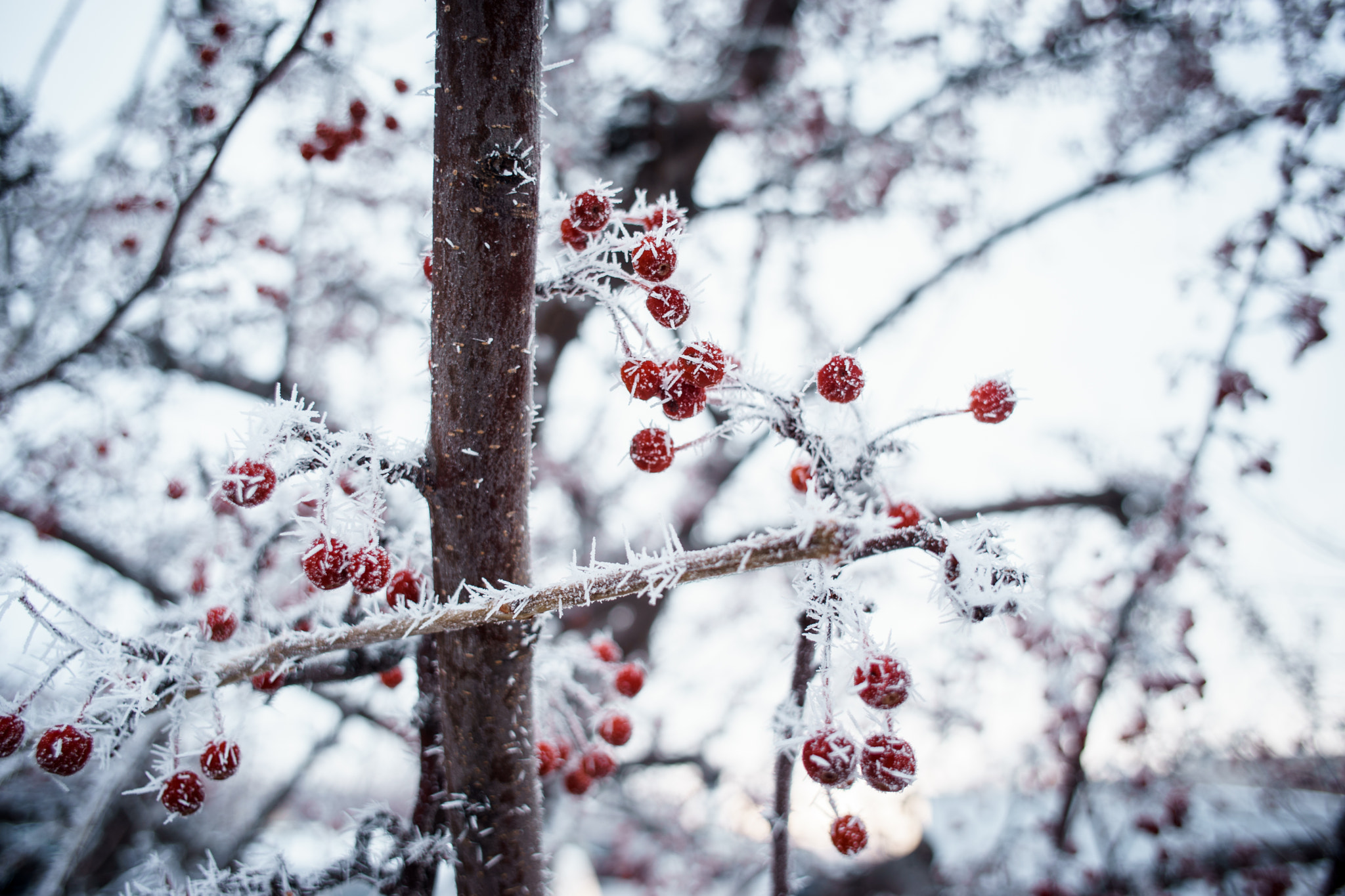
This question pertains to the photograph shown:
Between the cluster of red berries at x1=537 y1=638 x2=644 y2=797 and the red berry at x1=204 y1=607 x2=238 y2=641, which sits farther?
the cluster of red berries at x1=537 y1=638 x2=644 y2=797

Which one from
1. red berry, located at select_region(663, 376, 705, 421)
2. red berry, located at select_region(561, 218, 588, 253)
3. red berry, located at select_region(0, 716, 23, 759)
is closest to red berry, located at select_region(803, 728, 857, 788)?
red berry, located at select_region(663, 376, 705, 421)

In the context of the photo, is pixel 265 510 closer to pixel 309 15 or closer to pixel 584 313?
pixel 309 15

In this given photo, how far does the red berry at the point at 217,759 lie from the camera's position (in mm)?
1027

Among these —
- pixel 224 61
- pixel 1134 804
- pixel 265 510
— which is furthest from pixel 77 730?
pixel 1134 804

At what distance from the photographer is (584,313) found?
179 inches

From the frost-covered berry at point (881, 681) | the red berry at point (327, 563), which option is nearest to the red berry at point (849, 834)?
the frost-covered berry at point (881, 681)

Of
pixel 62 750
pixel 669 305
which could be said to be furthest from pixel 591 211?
pixel 62 750

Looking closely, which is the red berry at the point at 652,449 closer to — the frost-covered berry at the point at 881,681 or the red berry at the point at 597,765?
the frost-covered berry at the point at 881,681

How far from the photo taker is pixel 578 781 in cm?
150

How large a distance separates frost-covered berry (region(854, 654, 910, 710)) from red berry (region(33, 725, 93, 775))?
1130 millimetres

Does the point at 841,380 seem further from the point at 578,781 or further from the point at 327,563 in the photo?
the point at 578,781

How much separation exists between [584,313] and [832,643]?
4.04 m

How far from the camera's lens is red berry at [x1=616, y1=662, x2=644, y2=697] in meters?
1.42

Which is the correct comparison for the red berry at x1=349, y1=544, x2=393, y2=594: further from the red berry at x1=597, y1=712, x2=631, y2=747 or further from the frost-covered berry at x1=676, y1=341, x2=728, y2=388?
the red berry at x1=597, y1=712, x2=631, y2=747
